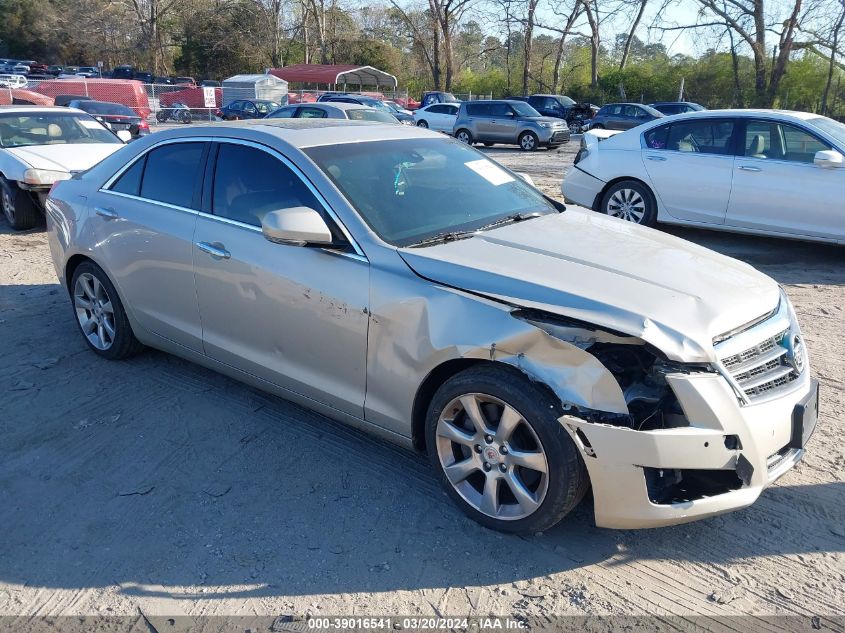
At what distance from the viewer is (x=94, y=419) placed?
416 centimetres

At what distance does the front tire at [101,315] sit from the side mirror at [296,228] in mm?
1890

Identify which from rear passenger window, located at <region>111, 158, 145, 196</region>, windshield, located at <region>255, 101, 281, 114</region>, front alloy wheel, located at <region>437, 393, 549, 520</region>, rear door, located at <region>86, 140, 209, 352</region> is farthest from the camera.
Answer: windshield, located at <region>255, 101, 281, 114</region>

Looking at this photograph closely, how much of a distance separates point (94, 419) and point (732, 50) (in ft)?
136

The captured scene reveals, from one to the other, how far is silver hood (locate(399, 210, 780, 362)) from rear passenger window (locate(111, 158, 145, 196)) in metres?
2.24

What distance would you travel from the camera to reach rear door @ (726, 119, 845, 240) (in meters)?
7.32

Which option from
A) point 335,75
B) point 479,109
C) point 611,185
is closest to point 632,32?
point 335,75

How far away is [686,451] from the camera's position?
2643 mm

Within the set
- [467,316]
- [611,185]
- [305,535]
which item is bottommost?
[305,535]

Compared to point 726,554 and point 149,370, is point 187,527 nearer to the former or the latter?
point 149,370

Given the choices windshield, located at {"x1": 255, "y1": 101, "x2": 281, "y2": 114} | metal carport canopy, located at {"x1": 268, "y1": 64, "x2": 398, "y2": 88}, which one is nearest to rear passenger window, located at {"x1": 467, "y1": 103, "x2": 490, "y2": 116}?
windshield, located at {"x1": 255, "y1": 101, "x2": 281, "y2": 114}

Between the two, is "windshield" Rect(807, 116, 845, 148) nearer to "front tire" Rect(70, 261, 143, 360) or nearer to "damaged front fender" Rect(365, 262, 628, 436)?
"damaged front fender" Rect(365, 262, 628, 436)

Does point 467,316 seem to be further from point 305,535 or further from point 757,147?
point 757,147

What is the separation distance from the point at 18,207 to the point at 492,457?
8.32 metres

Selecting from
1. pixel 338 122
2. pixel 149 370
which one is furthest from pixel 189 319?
pixel 338 122
